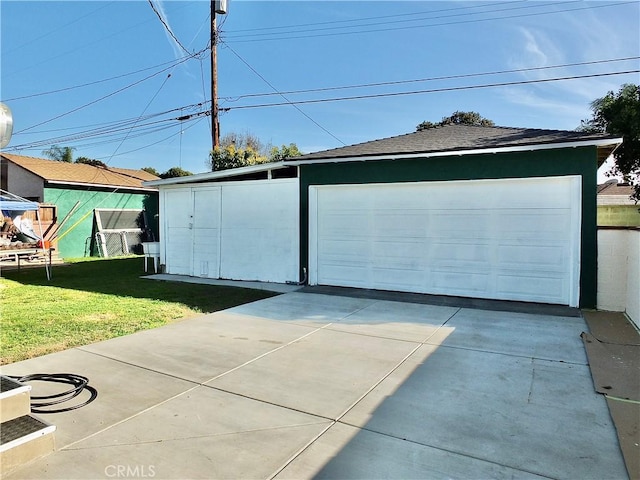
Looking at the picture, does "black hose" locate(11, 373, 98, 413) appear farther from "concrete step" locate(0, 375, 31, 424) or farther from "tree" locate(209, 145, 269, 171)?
"tree" locate(209, 145, 269, 171)

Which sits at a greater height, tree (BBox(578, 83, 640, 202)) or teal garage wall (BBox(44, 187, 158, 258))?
tree (BBox(578, 83, 640, 202))

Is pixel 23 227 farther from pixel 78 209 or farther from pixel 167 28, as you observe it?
pixel 167 28

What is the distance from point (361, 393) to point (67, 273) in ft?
37.1

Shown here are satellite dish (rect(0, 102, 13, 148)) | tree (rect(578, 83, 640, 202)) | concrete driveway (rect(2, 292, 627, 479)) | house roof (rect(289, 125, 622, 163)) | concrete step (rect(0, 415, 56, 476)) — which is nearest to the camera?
concrete step (rect(0, 415, 56, 476))

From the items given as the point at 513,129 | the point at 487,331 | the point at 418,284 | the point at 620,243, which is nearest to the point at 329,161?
the point at 418,284

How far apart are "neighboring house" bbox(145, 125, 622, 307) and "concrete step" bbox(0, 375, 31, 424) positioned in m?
6.81

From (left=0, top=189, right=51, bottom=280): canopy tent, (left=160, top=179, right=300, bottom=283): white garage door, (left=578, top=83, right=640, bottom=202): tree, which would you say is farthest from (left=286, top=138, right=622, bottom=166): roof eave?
(left=0, top=189, right=51, bottom=280): canopy tent

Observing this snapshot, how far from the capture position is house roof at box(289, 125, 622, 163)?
6.97m

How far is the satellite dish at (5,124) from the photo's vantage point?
3.15 m

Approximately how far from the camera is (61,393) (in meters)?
3.55

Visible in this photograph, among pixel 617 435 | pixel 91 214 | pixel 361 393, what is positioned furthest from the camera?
pixel 91 214

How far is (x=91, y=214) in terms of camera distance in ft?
56.6

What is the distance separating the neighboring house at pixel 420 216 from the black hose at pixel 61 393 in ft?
19.7

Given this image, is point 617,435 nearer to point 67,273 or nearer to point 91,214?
point 67,273
